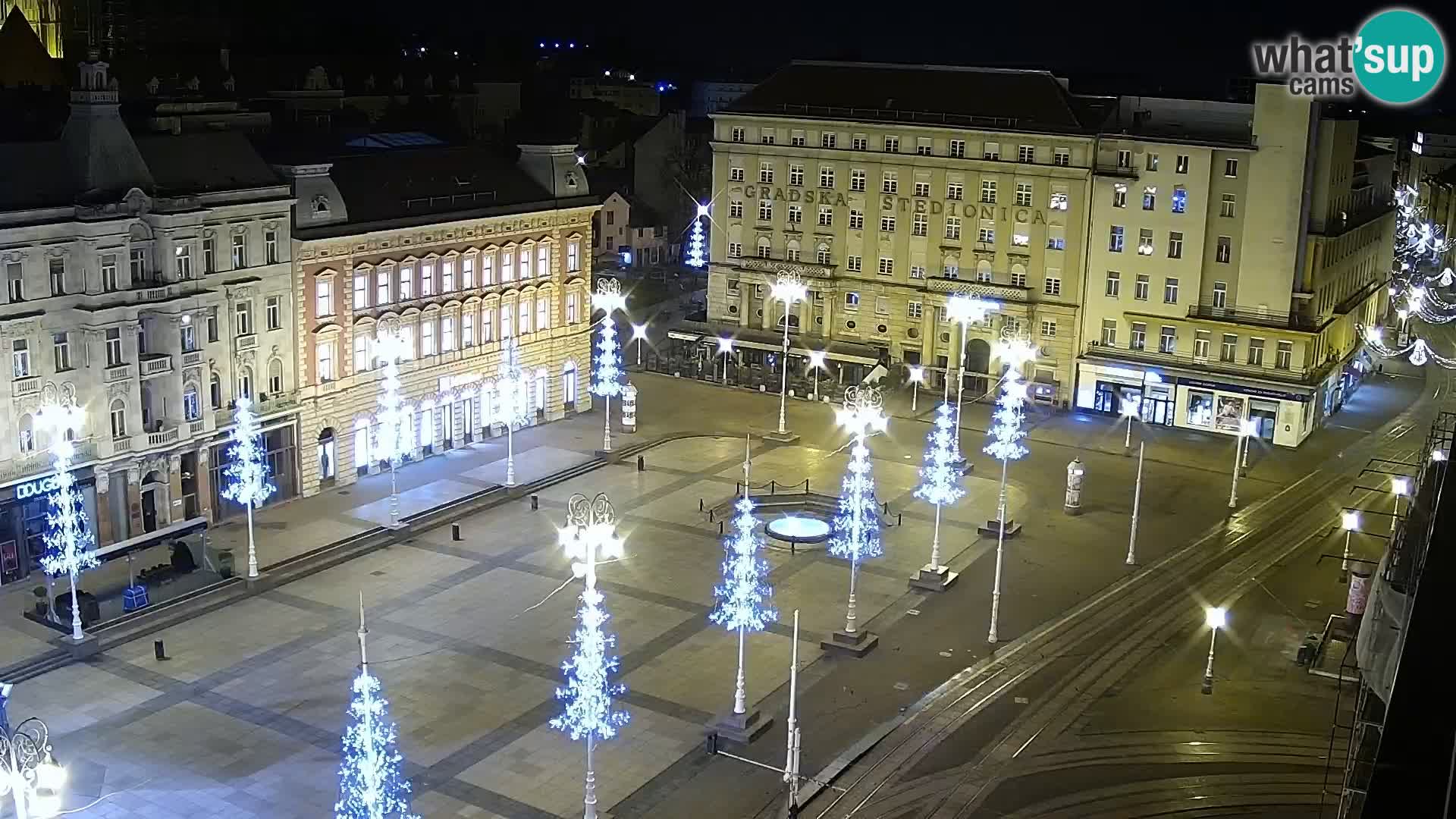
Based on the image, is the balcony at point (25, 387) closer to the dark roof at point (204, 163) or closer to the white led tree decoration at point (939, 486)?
the dark roof at point (204, 163)

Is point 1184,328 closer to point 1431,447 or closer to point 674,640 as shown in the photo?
point 1431,447

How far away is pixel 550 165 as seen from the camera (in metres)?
80.8

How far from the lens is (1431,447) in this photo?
48031 mm

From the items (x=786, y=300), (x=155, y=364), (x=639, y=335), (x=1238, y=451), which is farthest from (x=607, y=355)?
(x=1238, y=451)

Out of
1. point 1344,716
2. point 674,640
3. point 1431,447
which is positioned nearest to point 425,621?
A: point 674,640

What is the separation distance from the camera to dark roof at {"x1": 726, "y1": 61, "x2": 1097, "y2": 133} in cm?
9006

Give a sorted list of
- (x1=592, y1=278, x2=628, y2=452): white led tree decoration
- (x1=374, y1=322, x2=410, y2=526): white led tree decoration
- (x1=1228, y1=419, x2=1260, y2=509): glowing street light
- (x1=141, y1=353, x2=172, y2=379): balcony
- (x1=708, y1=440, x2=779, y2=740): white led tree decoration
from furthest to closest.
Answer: (x1=592, y1=278, x2=628, y2=452): white led tree decoration
(x1=1228, y1=419, x2=1260, y2=509): glowing street light
(x1=374, y1=322, x2=410, y2=526): white led tree decoration
(x1=141, y1=353, x2=172, y2=379): balcony
(x1=708, y1=440, x2=779, y2=740): white led tree decoration

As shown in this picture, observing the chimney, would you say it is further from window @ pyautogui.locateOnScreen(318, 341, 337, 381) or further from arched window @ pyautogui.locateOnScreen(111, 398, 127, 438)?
arched window @ pyautogui.locateOnScreen(111, 398, 127, 438)

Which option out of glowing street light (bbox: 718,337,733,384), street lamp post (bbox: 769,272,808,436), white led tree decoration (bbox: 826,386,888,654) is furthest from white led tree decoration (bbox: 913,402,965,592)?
glowing street light (bbox: 718,337,733,384)

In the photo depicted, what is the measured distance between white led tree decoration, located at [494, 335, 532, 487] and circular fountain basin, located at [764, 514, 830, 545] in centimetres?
1317

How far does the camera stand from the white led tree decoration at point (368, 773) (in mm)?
36156

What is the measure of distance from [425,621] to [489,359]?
26465mm

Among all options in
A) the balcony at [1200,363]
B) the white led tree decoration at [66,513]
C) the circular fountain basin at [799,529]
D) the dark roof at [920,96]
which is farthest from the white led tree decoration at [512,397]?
the balcony at [1200,363]

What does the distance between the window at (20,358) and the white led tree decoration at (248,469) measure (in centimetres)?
811
